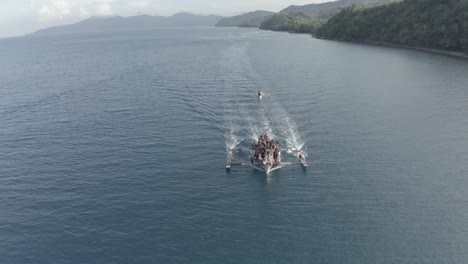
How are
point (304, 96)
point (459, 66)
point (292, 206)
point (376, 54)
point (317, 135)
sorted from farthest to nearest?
point (376, 54) < point (459, 66) < point (304, 96) < point (317, 135) < point (292, 206)

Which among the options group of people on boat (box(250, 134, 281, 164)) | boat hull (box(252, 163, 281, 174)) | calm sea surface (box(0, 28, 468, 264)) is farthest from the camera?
group of people on boat (box(250, 134, 281, 164))

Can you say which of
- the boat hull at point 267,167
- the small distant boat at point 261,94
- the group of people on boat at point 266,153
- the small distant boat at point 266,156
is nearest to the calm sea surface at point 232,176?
the boat hull at point 267,167

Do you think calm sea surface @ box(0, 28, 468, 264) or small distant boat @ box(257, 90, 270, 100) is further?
small distant boat @ box(257, 90, 270, 100)

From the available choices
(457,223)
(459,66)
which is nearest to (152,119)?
(457,223)

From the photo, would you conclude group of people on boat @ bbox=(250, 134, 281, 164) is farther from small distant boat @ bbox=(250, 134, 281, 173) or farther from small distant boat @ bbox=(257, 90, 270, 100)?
small distant boat @ bbox=(257, 90, 270, 100)

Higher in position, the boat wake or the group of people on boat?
the group of people on boat

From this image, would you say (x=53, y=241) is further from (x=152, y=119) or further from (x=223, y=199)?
(x=152, y=119)

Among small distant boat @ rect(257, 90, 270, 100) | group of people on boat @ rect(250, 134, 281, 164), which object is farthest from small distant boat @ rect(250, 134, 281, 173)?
small distant boat @ rect(257, 90, 270, 100)
